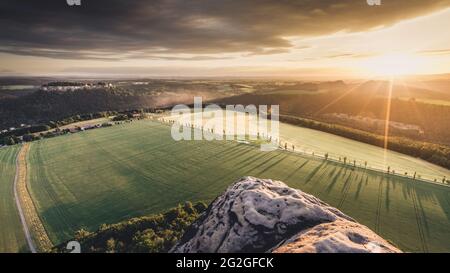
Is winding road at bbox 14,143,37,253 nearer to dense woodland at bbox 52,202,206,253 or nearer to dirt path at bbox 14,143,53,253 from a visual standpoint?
dirt path at bbox 14,143,53,253

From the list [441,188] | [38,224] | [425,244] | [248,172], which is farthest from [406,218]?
[38,224]

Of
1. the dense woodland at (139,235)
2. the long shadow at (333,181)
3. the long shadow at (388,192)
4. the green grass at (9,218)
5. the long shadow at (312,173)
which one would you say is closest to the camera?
the dense woodland at (139,235)

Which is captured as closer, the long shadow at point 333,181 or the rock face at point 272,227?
the rock face at point 272,227

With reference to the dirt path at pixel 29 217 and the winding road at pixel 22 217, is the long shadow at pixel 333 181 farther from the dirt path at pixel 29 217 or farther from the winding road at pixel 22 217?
the winding road at pixel 22 217

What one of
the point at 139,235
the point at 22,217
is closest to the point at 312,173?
the point at 139,235

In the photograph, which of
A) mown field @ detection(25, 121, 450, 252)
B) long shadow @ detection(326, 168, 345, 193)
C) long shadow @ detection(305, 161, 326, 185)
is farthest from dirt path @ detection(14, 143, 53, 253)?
long shadow @ detection(326, 168, 345, 193)

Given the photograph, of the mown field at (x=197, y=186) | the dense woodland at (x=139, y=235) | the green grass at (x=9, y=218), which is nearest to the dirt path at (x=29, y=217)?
the green grass at (x=9, y=218)

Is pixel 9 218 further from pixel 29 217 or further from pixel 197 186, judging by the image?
pixel 197 186
